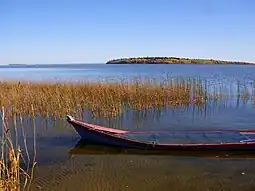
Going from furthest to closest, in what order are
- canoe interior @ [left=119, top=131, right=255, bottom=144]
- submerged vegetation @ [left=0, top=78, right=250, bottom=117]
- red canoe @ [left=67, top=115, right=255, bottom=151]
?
submerged vegetation @ [left=0, top=78, right=250, bottom=117]
canoe interior @ [left=119, top=131, right=255, bottom=144]
red canoe @ [left=67, top=115, right=255, bottom=151]

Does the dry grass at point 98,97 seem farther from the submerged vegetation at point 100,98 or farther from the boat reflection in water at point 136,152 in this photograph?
the boat reflection in water at point 136,152

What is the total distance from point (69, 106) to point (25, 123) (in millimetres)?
2196

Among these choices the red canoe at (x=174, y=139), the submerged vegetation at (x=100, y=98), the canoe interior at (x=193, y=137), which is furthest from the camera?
the submerged vegetation at (x=100, y=98)

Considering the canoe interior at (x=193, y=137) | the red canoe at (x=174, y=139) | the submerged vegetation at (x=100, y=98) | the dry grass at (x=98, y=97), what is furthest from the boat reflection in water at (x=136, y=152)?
the submerged vegetation at (x=100, y=98)

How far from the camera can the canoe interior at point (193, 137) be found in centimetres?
Result: 964

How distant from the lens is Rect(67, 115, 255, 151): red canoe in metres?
8.95

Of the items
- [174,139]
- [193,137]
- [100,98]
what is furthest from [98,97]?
[193,137]

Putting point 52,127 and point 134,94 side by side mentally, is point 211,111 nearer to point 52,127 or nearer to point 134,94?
point 134,94

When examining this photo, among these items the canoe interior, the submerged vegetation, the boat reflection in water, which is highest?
the submerged vegetation

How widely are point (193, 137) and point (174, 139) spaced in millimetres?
602

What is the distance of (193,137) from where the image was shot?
10.1 m

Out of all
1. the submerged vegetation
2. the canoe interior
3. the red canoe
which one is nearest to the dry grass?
the submerged vegetation

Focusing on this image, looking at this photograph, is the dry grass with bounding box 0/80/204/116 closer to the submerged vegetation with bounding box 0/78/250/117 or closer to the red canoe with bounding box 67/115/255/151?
the submerged vegetation with bounding box 0/78/250/117

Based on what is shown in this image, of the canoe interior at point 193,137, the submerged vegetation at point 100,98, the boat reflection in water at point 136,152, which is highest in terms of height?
the submerged vegetation at point 100,98
